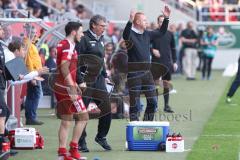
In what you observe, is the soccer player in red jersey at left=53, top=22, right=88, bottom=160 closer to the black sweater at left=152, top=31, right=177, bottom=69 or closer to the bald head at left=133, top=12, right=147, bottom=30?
the bald head at left=133, top=12, right=147, bottom=30

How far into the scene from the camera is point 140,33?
16516mm

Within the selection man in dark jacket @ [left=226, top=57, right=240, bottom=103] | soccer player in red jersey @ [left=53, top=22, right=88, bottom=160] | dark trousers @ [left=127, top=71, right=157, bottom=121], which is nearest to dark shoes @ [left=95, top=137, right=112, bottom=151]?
soccer player in red jersey @ [left=53, top=22, right=88, bottom=160]

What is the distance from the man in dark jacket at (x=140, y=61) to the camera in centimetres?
1641

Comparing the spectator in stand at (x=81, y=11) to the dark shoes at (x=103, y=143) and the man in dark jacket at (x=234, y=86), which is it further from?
the dark shoes at (x=103, y=143)

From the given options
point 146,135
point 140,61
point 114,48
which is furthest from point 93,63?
point 114,48

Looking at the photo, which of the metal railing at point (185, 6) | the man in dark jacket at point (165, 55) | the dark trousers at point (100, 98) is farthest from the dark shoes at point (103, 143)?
the metal railing at point (185, 6)

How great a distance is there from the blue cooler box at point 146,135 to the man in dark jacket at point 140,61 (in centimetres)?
147

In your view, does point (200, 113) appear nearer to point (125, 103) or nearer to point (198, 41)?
point (125, 103)

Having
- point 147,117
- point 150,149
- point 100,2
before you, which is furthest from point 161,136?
point 100,2

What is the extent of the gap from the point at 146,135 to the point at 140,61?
6.32ft

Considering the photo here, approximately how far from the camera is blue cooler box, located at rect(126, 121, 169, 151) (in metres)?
15.2

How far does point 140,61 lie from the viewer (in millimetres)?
16656

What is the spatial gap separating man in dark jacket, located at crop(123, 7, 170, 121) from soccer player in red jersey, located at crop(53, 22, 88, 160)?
2312 mm

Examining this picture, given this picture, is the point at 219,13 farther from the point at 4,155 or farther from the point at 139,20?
the point at 4,155
